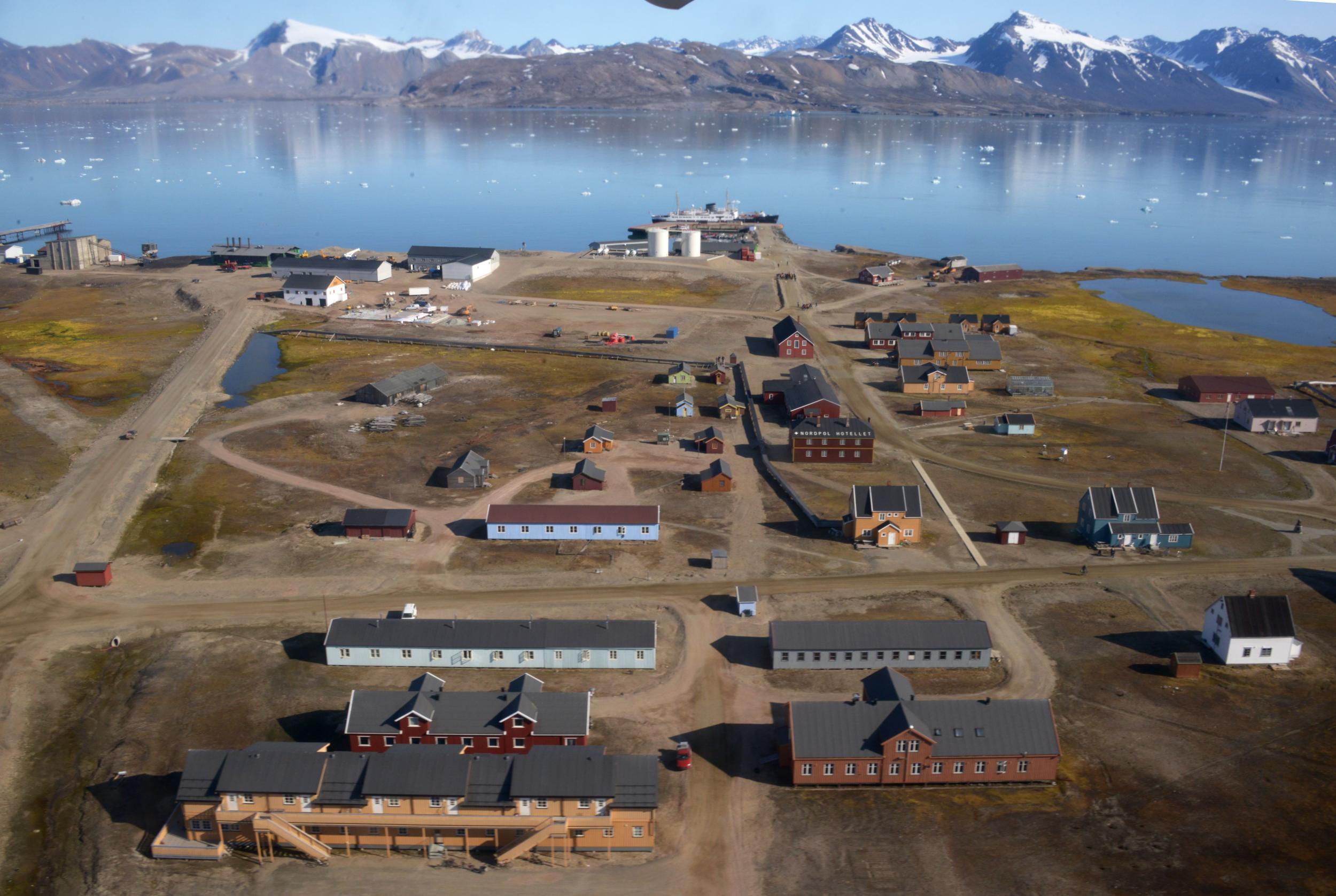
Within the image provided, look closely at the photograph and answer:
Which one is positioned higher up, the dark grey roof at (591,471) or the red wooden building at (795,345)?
the red wooden building at (795,345)

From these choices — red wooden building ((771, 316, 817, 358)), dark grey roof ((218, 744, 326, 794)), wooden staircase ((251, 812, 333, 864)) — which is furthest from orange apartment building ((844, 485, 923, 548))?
red wooden building ((771, 316, 817, 358))

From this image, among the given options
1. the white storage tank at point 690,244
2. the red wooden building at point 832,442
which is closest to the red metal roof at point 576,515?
the red wooden building at point 832,442

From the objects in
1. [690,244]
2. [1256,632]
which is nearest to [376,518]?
[1256,632]

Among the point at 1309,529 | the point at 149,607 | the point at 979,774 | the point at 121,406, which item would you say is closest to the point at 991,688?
the point at 979,774

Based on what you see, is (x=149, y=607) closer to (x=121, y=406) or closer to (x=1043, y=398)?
(x=121, y=406)

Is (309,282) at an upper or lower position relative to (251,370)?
upper

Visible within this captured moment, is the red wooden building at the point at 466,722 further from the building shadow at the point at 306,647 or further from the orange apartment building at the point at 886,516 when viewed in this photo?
the orange apartment building at the point at 886,516

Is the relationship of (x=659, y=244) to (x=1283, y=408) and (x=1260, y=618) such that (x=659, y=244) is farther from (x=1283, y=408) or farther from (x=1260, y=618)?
(x=1260, y=618)
